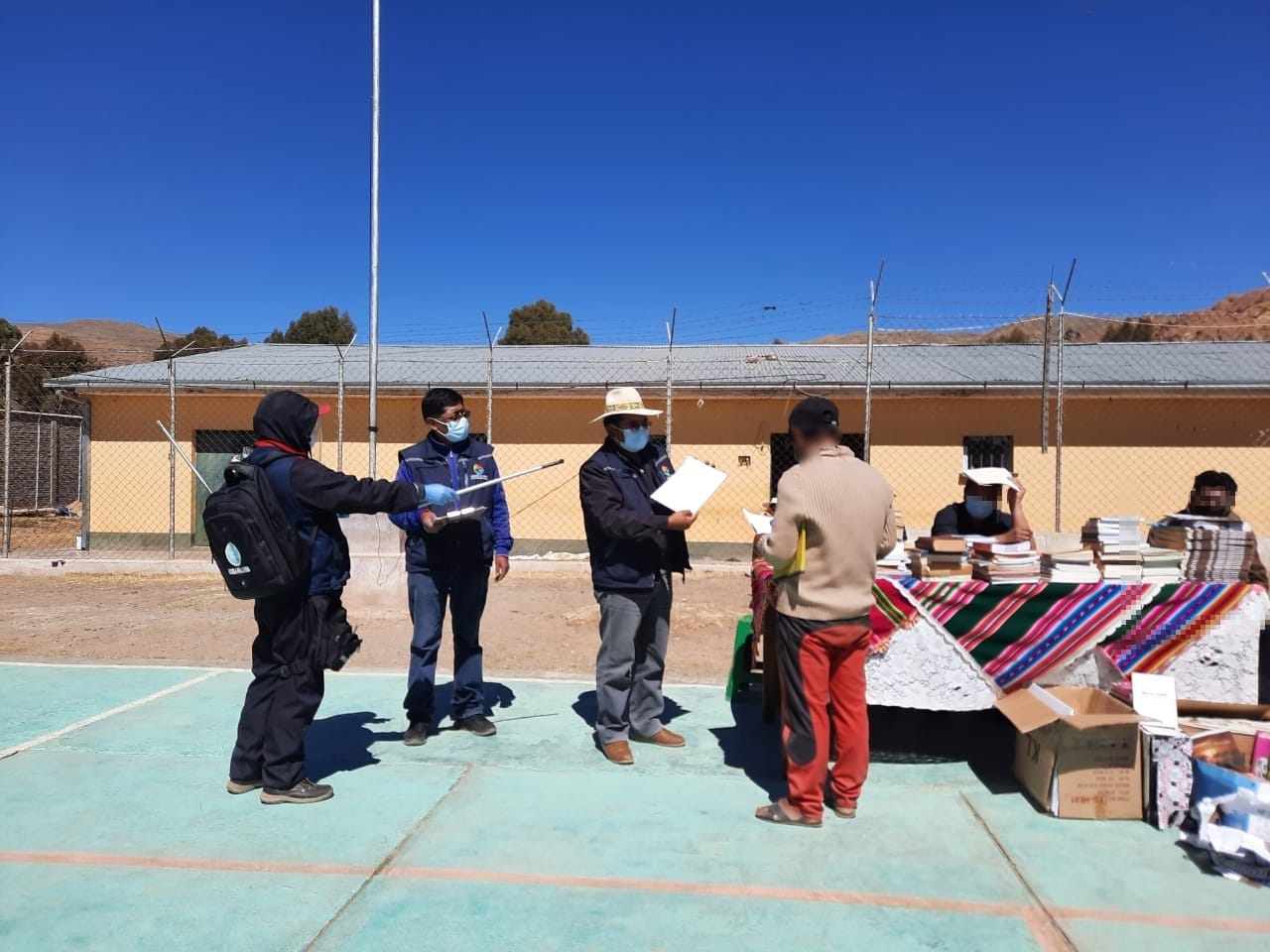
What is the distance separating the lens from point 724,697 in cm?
604

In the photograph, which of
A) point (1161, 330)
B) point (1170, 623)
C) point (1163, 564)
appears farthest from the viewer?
point (1161, 330)

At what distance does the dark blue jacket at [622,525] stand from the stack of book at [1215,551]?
250cm

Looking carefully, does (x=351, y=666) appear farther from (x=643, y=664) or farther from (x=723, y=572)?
(x=723, y=572)

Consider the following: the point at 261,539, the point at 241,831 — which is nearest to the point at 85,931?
the point at 241,831

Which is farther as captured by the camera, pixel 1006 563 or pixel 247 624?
pixel 247 624

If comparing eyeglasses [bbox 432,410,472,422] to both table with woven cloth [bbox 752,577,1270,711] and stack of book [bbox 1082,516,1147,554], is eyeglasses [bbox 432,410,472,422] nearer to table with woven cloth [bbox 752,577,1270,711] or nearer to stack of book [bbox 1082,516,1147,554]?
table with woven cloth [bbox 752,577,1270,711]

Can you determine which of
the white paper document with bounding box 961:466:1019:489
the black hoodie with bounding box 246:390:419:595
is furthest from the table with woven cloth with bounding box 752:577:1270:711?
the black hoodie with bounding box 246:390:419:595

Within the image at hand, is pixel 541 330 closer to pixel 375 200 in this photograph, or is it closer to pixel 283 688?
pixel 375 200

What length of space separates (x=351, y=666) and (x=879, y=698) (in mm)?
4122

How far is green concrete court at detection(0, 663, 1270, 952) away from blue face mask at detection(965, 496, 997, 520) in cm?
135

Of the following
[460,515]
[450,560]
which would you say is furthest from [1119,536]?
[450,560]

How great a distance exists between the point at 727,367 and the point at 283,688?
12.6 metres

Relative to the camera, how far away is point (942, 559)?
458cm

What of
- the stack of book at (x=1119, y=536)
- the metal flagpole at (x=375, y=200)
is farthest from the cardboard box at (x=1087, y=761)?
the metal flagpole at (x=375, y=200)
